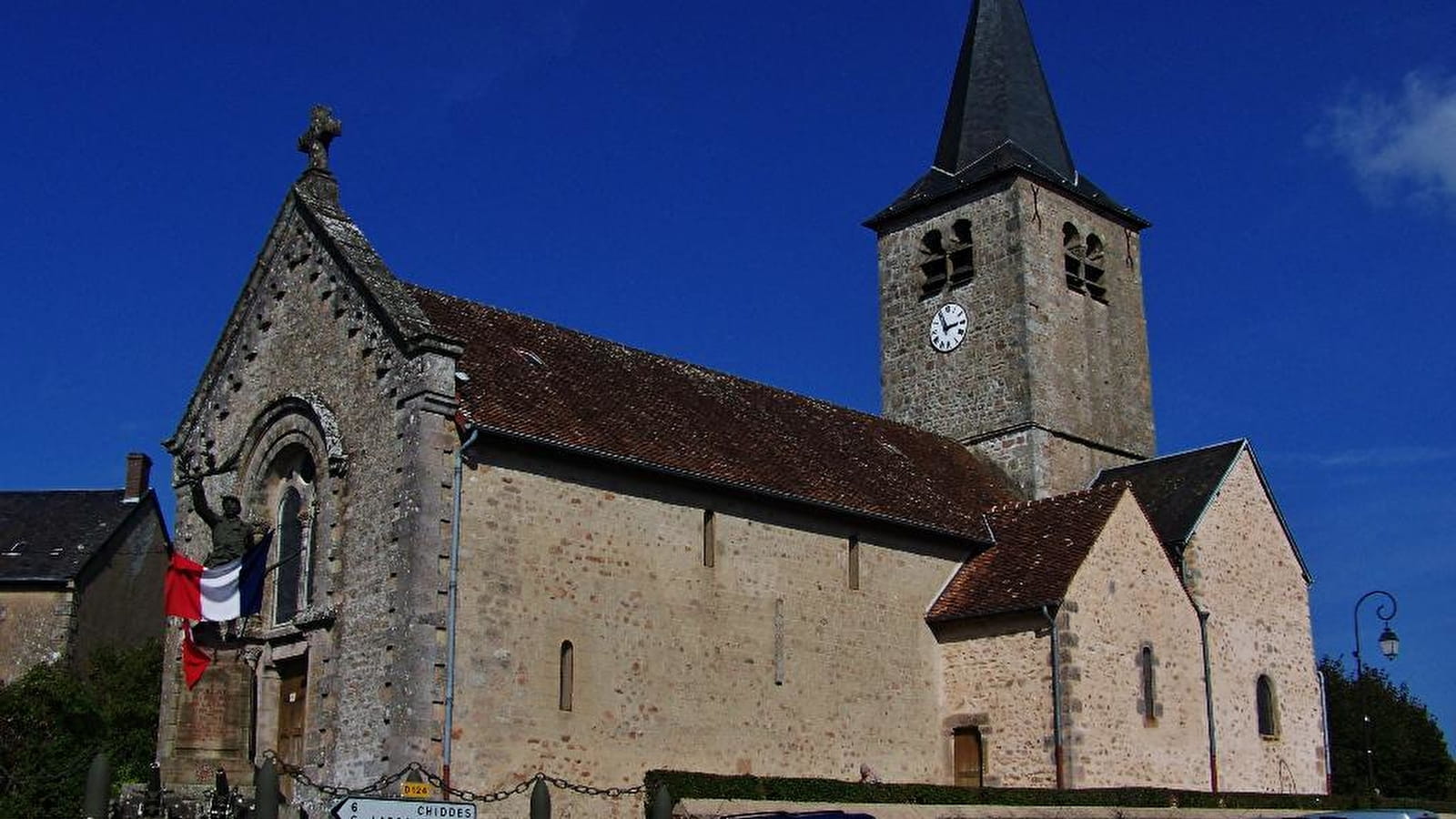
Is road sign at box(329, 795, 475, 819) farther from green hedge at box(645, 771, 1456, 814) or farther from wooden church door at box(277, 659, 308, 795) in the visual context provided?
wooden church door at box(277, 659, 308, 795)

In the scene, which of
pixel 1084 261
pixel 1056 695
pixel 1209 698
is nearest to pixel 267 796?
pixel 1056 695

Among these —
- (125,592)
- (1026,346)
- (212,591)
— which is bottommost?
(212,591)

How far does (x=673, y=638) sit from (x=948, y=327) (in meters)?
14.4

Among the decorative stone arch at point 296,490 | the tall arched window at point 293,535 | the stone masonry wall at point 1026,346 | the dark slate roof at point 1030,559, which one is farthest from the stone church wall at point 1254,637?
the tall arched window at point 293,535

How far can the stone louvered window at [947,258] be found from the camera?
34.1 metres

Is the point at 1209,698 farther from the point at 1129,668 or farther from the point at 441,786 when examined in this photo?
the point at 441,786

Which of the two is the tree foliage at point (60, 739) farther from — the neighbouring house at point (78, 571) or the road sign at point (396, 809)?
the road sign at point (396, 809)

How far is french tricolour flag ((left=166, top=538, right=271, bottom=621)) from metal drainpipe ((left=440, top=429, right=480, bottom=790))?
4.11m

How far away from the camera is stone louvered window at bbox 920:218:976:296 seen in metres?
34.1

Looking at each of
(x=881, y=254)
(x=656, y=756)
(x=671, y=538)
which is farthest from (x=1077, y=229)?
(x=656, y=756)

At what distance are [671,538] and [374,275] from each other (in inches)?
224

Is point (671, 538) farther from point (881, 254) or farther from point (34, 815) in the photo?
point (881, 254)

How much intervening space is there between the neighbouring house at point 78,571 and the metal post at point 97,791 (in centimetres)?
2744

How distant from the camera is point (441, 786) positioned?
60.7ft
